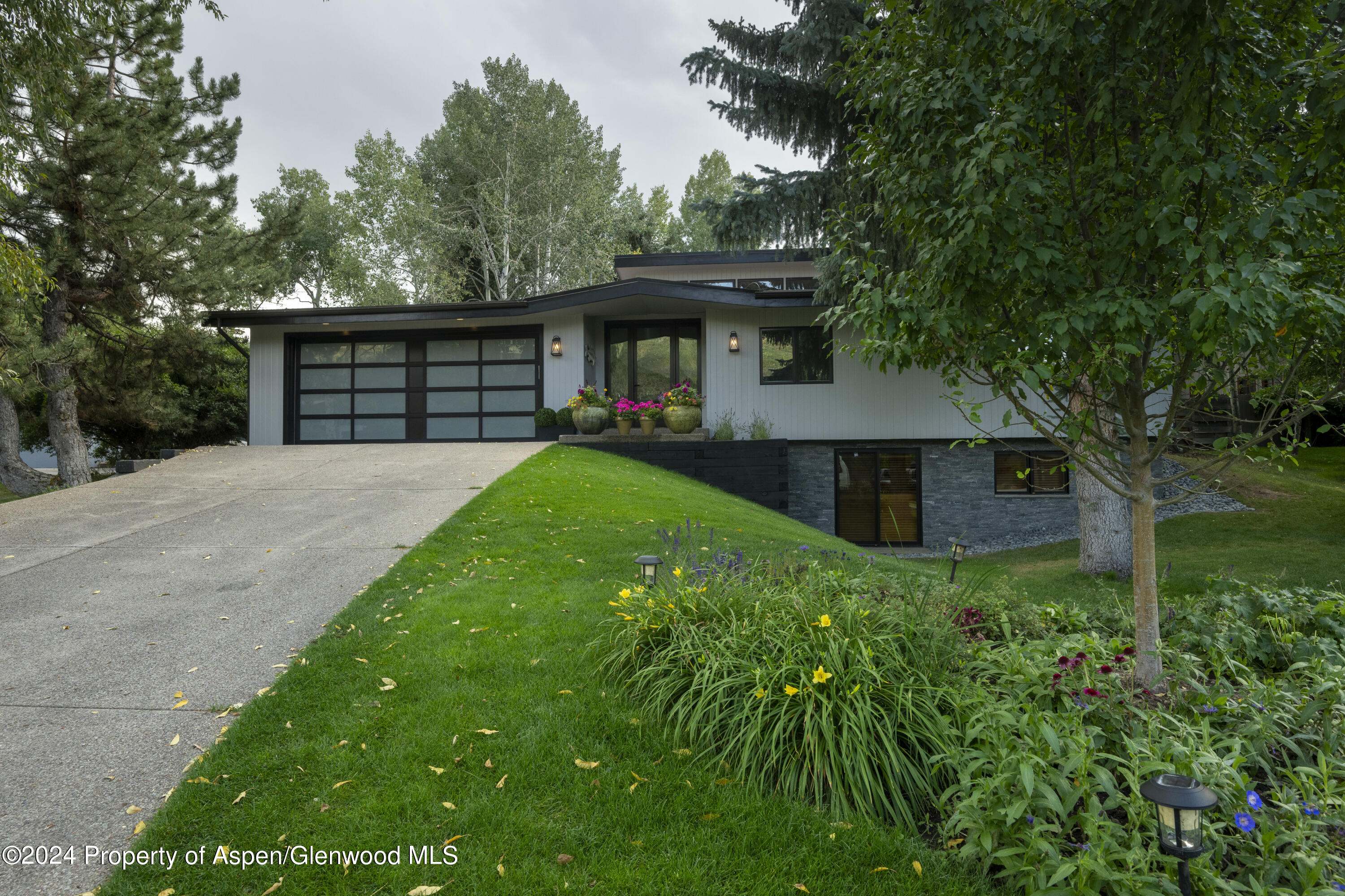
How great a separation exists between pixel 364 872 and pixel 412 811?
0.24m

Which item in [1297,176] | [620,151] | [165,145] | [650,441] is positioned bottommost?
[650,441]

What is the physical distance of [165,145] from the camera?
11.9 m

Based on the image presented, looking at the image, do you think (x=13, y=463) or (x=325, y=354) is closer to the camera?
(x=13, y=463)

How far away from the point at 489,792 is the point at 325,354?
12732 millimetres

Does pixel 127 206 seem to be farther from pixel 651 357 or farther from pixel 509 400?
pixel 651 357

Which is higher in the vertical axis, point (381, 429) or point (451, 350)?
point (451, 350)

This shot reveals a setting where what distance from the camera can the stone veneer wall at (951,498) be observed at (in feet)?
36.8

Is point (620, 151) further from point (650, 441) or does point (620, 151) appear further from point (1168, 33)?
point (1168, 33)

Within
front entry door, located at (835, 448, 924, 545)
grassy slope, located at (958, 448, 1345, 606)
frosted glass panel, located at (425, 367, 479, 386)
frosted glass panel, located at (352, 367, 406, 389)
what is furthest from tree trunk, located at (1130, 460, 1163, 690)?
frosted glass panel, located at (352, 367, 406, 389)

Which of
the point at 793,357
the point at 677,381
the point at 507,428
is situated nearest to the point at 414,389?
the point at 507,428

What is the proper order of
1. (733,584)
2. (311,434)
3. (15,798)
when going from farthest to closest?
(311,434)
(733,584)
(15,798)

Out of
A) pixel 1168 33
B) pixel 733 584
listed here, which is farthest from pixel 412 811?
pixel 1168 33

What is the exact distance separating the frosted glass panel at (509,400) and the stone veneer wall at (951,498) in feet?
16.3

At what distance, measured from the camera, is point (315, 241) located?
2459 cm
